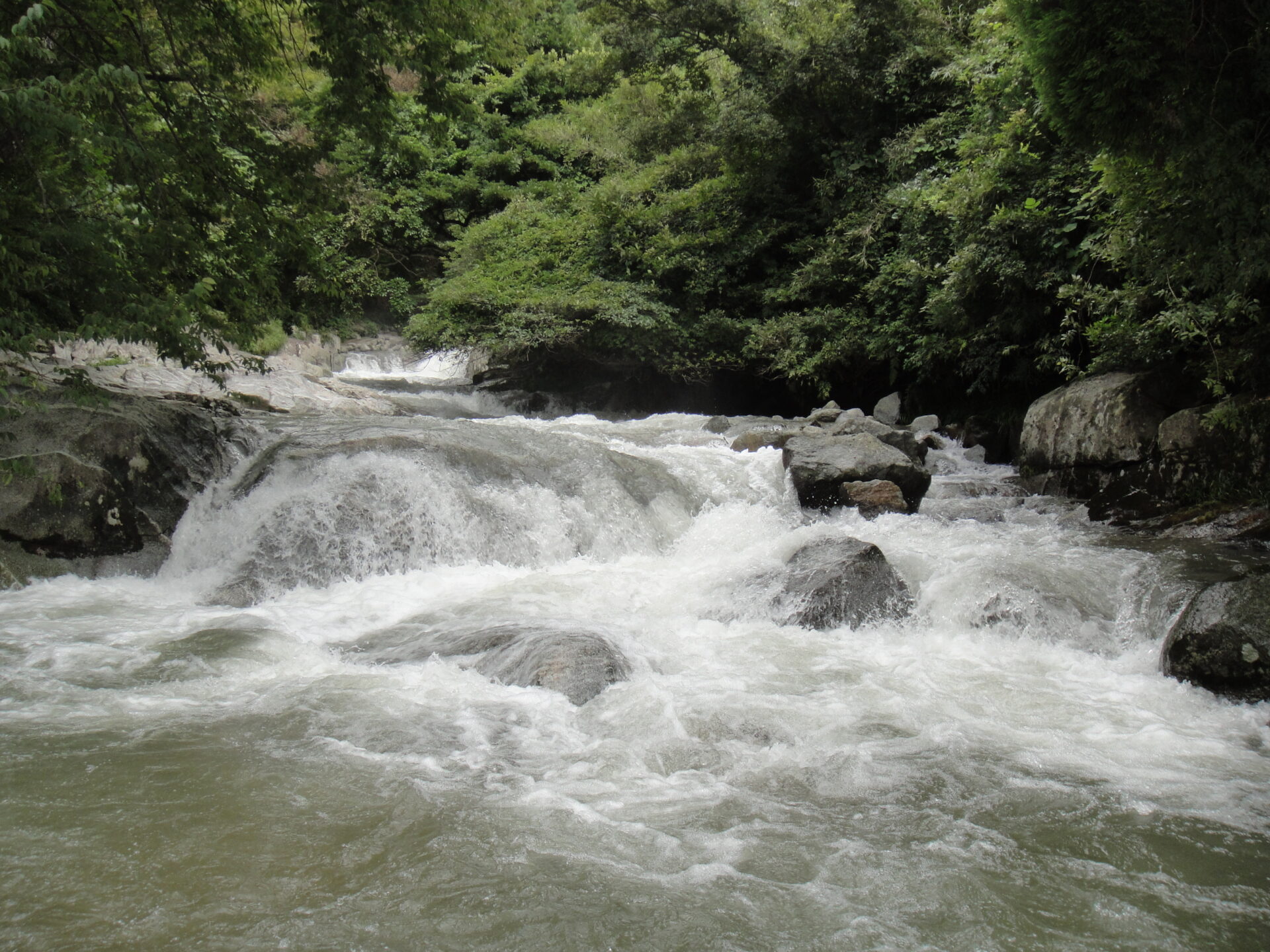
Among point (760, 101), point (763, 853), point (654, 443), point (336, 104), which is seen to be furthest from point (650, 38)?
point (763, 853)

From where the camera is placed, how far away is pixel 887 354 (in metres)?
13.0

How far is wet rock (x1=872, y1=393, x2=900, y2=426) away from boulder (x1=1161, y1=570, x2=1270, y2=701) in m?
→ 8.79

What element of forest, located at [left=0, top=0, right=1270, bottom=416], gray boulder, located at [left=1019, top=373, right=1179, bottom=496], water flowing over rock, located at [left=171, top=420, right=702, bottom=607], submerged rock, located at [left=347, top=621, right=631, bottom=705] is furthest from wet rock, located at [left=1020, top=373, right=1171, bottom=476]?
submerged rock, located at [left=347, top=621, right=631, bottom=705]

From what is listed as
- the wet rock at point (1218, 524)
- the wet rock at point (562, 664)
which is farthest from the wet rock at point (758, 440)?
the wet rock at point (562, 664)

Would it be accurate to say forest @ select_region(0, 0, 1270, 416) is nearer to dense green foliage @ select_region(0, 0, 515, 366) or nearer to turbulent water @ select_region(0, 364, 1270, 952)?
dense green foliage @ select_region(0, 0, 515, 366)

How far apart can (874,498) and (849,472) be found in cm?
40

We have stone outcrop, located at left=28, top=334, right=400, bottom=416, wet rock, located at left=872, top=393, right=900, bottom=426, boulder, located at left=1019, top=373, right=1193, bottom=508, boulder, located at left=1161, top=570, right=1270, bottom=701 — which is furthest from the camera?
wet rock, located at left=872, top=393, right=900, bottom=426

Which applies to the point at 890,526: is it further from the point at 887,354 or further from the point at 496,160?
the point at 496,160

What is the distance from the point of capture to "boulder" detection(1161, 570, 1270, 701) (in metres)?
4.12

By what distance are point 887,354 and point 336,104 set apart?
9.52 m

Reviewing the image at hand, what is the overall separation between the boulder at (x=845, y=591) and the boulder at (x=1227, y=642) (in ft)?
5.42

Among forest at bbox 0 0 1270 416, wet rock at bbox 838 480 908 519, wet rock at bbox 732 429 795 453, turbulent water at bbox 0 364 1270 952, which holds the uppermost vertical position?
forest at bbox 0 0 1270 416

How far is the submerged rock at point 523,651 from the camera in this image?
4.25m

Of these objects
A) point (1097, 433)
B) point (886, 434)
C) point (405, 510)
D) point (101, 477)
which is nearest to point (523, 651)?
point (405, 510)
